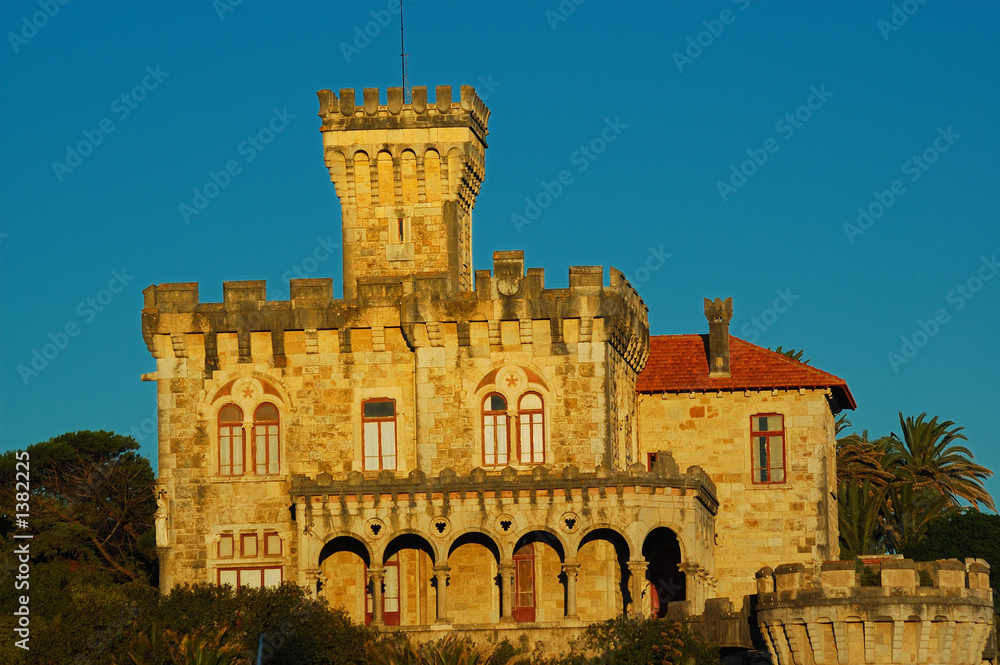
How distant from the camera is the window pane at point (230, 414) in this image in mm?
50219

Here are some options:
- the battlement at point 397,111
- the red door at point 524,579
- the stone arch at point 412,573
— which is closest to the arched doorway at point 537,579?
the red door at point 524,579

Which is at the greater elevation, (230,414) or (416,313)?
(416,313)

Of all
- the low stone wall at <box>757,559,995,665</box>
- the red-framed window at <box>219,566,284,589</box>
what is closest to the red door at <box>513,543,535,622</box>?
the red-framed window at <box>219,566,284,589</box>

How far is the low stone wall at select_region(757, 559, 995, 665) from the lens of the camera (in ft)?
129

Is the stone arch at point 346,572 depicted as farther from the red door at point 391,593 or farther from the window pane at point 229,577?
the window pane at point 229,577

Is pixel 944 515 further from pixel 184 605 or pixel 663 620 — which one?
pixel 184 605

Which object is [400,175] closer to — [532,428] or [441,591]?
[532,428]

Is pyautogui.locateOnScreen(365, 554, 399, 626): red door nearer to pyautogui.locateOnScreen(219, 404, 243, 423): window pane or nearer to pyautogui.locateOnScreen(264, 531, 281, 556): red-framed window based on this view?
pyautogui.locateOnScreen(264, 531, 281, 556): red-framed window

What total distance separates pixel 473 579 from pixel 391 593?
2221mm

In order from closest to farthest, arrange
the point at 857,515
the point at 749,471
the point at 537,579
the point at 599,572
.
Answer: the point at 599,572 < the point at 537,579 < the point at 749,471 < the point at 857,515

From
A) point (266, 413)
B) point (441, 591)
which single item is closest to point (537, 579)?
point (441, 591)

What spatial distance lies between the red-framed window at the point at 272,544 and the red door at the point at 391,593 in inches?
96.8

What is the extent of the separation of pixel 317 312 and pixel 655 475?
10.2 m

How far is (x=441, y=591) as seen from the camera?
46719mm
